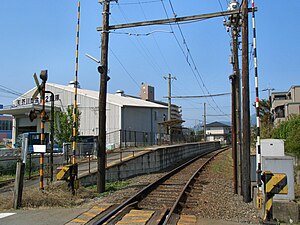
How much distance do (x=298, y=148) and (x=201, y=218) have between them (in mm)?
7965

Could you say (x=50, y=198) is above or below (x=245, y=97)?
below

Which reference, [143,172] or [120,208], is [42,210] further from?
[143,172]

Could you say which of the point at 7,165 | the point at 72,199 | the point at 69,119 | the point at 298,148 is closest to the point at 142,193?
the point at 72,199

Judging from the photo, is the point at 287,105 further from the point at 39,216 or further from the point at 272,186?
the point at 39,216

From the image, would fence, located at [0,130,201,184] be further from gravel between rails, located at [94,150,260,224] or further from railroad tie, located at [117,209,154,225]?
railroad tie, located at [117,209,154,225]

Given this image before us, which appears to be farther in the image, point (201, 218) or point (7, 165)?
point (7, 165)

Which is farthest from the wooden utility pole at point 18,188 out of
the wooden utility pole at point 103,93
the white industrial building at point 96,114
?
the white industrial building at point 96,114

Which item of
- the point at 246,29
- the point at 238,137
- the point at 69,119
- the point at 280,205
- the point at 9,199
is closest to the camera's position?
the point at 280,205

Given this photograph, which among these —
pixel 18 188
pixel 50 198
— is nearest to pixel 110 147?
pixel 50 198

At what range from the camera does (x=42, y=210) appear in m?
8.23

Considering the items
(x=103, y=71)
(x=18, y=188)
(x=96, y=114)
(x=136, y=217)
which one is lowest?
(x=136, y=217)

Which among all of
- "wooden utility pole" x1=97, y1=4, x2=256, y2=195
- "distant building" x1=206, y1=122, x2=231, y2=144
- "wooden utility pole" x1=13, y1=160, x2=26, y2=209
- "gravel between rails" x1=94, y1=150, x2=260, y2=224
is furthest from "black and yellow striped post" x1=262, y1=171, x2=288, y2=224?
"distant building" x1=206, y1=122, x2=231, y2=144

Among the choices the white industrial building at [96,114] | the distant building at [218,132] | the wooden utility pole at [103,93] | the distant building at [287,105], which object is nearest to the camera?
the wooden utility pole at [103,93]

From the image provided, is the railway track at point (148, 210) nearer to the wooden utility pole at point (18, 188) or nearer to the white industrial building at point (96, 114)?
the wooden utility pole at point (18, 188)
